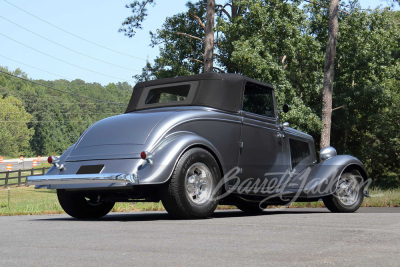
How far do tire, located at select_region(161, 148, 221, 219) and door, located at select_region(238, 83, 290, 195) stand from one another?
0.80 metres

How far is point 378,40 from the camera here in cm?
3338

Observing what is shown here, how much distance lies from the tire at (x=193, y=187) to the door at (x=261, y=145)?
80cm

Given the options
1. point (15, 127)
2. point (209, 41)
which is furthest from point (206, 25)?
point (15, 127)

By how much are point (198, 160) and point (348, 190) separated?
3805 millimetres

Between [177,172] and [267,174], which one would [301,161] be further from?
[177,172]

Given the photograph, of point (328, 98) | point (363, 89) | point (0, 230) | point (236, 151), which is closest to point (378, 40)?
point (363, 89)

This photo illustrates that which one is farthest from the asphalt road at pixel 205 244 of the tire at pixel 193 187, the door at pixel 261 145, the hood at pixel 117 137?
the door at pixel 261 145

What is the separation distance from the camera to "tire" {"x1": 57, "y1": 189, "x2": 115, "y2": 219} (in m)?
8.73

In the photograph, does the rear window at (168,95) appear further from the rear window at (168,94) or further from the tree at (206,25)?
the tree at (206,25)

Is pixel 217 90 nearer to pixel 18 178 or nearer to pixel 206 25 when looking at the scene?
pixel 206 25

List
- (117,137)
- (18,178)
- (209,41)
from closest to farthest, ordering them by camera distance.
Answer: (117,137)
(209,41)
(18,178)

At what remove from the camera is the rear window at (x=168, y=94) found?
938cm

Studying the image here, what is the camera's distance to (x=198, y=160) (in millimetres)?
7961

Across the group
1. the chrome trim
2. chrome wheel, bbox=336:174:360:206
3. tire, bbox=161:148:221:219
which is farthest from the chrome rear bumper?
chrome wheel, bbox=336:174:360:206
